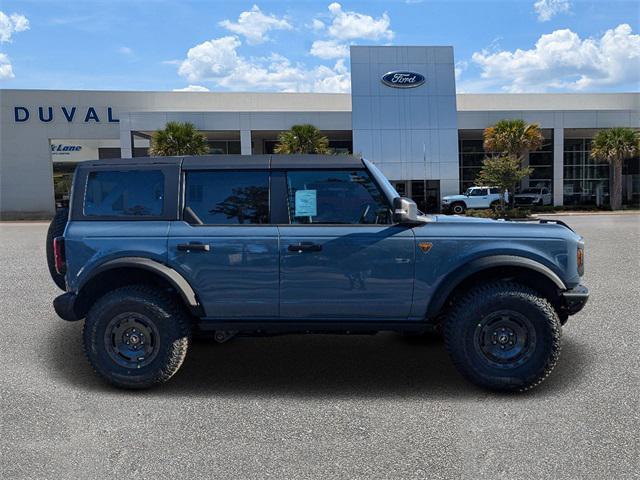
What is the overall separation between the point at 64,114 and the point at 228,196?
35.5m

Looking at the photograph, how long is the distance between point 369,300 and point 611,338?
3.00 m

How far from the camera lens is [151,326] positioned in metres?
3.86

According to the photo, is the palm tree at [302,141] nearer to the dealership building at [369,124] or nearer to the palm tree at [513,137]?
the dealership building at [369,124]

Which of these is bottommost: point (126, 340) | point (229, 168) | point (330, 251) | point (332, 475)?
point (332, 475)

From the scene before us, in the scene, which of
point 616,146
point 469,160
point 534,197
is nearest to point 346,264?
point 616,146

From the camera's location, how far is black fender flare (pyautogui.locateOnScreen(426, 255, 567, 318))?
12.1 feet

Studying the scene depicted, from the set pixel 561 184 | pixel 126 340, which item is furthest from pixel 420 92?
pixel 126 340

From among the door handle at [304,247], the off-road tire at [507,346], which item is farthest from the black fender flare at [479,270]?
the door handle at [304,247]

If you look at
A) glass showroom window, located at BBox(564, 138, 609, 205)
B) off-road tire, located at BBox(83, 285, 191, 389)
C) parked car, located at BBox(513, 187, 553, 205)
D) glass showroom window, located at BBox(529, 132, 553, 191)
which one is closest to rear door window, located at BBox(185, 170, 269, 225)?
off-road tire, located at BBox(83, 285, 191, 389)

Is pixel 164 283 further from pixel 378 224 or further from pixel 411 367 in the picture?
pixel 411 367

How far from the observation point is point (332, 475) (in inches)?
106

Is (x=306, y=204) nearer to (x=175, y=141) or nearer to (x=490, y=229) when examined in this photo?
(x=490, y=229)

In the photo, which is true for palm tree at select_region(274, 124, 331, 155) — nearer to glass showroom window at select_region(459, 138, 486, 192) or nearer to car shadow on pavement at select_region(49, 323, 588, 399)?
glass showroom window at select_region(459, 138, 486, 192)

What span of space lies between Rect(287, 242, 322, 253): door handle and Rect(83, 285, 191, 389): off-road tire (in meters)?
1.10
